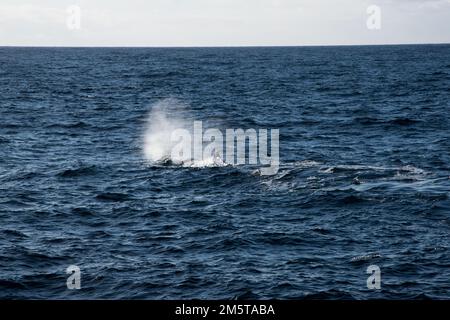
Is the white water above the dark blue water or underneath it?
above

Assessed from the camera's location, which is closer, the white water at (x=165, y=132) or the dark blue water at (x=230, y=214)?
the dark blue water at (x=230, y=214)

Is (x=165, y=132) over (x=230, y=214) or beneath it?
over

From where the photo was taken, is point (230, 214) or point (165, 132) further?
point (165, 132)

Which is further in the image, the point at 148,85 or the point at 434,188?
the point at 148,85

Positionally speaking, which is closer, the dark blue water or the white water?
the dark blue water

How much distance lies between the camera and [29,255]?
28.5 m

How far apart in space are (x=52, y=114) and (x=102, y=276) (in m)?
57.5

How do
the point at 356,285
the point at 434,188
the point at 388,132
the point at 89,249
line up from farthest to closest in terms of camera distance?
the point at 388,132, the point at 434,188, the point at 89,249, the point at 356,285

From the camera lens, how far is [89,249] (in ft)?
96.1

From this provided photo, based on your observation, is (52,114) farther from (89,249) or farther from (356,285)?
(356,285)

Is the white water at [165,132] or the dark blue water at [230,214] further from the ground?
the white water at [165,132]
